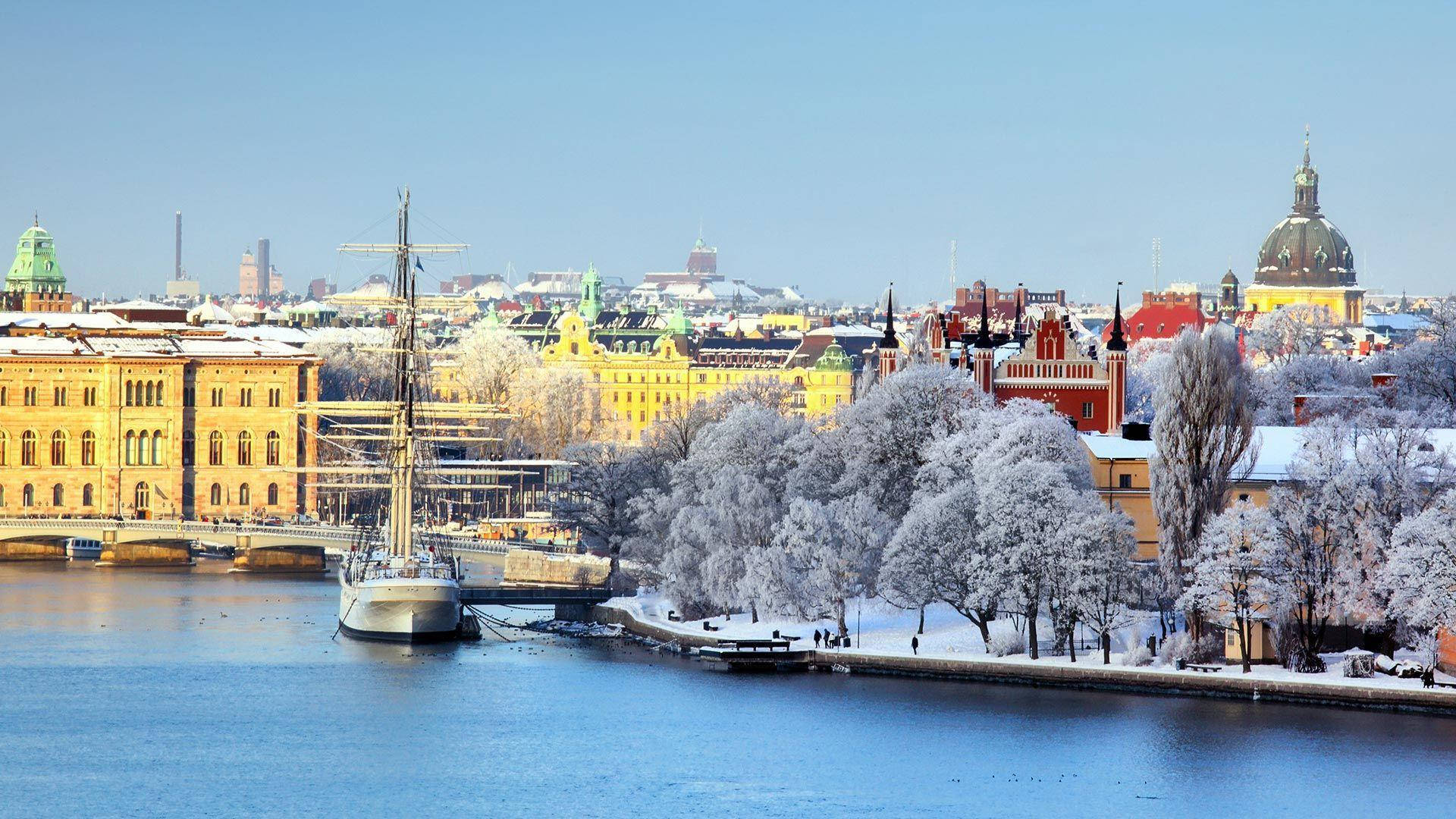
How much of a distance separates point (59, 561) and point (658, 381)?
81.1 m

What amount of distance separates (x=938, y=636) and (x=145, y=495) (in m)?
65.7

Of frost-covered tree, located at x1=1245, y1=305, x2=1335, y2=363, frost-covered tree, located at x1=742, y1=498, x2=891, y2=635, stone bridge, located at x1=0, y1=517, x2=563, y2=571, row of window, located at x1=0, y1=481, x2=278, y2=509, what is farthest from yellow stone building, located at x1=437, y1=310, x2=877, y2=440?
frost-covered tree, located at x1=742, y1=498, x2=891, y2=635

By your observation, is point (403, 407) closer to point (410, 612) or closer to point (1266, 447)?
point (410, 612)

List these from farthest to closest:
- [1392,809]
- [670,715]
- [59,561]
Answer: [59,561], [670,715], [1392,809]

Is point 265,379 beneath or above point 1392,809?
above

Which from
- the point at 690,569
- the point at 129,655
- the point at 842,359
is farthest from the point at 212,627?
the point at 842,359

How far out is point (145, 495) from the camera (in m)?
133

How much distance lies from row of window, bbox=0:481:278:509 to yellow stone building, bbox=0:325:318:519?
0.05 m

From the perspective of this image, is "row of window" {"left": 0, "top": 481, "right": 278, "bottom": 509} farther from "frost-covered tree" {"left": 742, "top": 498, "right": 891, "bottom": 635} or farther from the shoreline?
the shoreline

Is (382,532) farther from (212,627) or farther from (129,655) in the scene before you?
(129,655)

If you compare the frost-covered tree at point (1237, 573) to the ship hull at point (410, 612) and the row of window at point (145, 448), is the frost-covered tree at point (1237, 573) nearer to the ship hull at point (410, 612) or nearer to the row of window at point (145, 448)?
the ship hull at point (410, 612)

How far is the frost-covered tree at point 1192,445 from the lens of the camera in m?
70.6

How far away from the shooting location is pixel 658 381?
191750 mm

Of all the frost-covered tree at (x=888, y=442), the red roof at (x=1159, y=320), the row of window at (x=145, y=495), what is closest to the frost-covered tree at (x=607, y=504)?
the frost-covered tree at (x=888, y=442)
